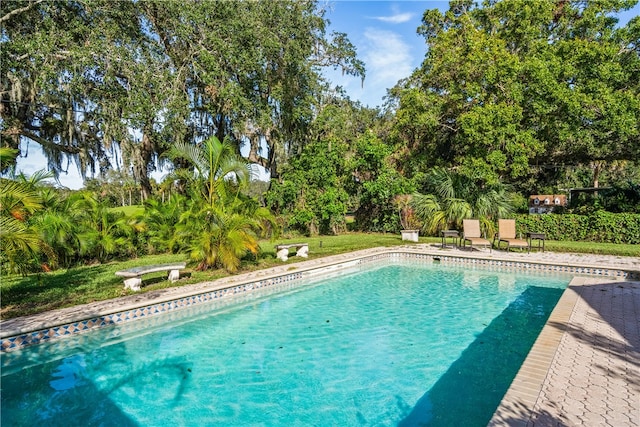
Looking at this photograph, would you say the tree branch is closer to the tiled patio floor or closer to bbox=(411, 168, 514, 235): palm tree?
bbox=(411, 168, 514, 235): palm tree

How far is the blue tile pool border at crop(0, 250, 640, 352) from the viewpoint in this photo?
4.87m

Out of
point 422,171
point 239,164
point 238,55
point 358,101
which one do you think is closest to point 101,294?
point 239,164

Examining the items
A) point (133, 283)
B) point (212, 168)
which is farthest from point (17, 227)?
point (212, 168)

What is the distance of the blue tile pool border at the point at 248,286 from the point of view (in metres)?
4.87

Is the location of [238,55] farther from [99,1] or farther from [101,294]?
[101,294]

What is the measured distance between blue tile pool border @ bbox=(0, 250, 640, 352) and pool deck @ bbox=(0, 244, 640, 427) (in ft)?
0.38

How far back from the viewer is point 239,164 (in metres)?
Result: 9.15

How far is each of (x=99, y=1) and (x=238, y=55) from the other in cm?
519

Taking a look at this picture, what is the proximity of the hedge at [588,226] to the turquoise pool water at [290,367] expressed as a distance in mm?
7668

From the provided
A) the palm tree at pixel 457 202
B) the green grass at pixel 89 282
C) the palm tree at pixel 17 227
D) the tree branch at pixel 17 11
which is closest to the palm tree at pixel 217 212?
the green grass at pixel 89 282

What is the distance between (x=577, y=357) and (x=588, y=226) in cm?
1207

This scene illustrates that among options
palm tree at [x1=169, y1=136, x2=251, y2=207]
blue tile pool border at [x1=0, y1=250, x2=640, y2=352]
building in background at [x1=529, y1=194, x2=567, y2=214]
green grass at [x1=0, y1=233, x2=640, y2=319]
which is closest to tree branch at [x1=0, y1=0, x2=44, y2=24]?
palm tree at [x1=169, y1=136, x2=251, y2=207]

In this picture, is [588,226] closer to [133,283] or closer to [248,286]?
[248,286]

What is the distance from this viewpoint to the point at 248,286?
7.60 m
